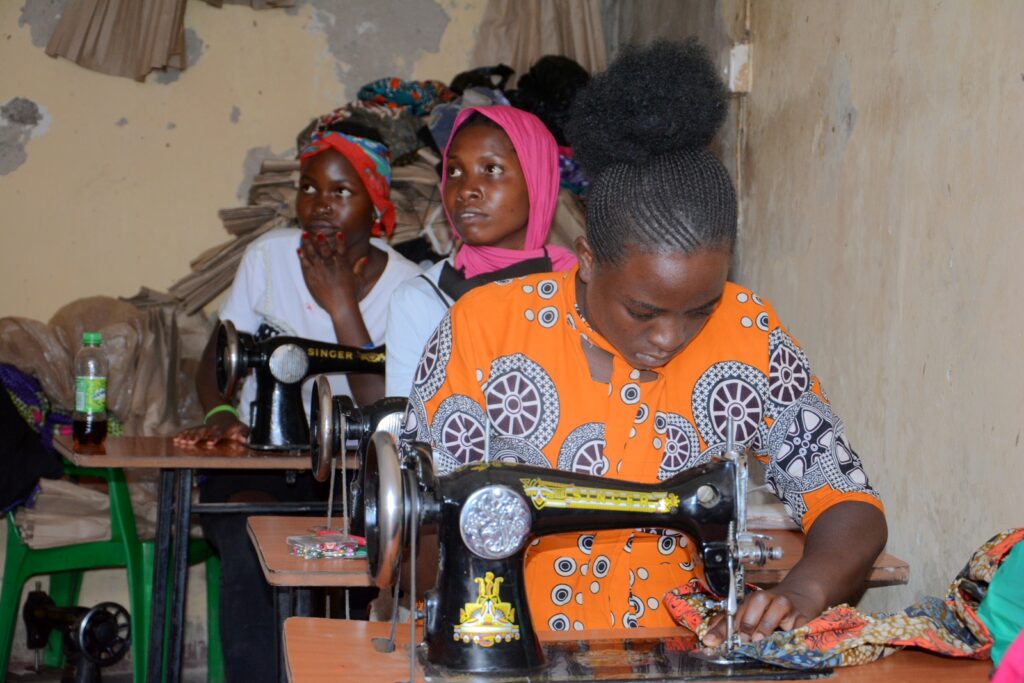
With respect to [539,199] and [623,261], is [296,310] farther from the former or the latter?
[623,261]

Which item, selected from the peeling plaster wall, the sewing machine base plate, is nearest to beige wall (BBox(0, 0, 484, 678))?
the peeling plaster wall

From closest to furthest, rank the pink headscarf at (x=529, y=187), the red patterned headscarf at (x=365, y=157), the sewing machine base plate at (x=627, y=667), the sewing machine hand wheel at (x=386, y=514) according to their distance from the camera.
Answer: the sewing machine hand wheel at (x=386, y=514), the sewing machine base plate at (x=627, y=667), the pink headscarf at (x=529, y=187), the red patterned headscarf at (x=365, y=157)

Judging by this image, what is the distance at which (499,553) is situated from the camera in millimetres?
1651

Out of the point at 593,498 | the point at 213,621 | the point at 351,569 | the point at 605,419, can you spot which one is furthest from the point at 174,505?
the point at 593,498

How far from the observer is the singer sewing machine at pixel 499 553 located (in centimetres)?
162

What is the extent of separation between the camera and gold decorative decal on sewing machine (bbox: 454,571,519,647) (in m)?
1.65

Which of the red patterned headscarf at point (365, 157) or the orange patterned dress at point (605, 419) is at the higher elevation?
the red patterned headscarf at point (365, 157)

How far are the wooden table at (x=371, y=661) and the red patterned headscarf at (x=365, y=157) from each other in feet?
8.30

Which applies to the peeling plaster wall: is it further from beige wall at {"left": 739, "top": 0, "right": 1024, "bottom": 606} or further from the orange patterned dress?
the orange patterned dress

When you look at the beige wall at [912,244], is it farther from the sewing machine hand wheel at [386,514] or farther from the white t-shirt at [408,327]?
the sewing machine hand wheel at [386,514]

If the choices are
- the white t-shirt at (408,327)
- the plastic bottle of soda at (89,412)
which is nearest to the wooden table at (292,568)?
the white t-shirt at (408,327)

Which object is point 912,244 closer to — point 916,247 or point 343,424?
point 916,247

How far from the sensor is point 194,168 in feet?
16.9

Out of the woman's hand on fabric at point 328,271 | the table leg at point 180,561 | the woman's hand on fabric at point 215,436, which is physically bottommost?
the table leg at point 180,561
